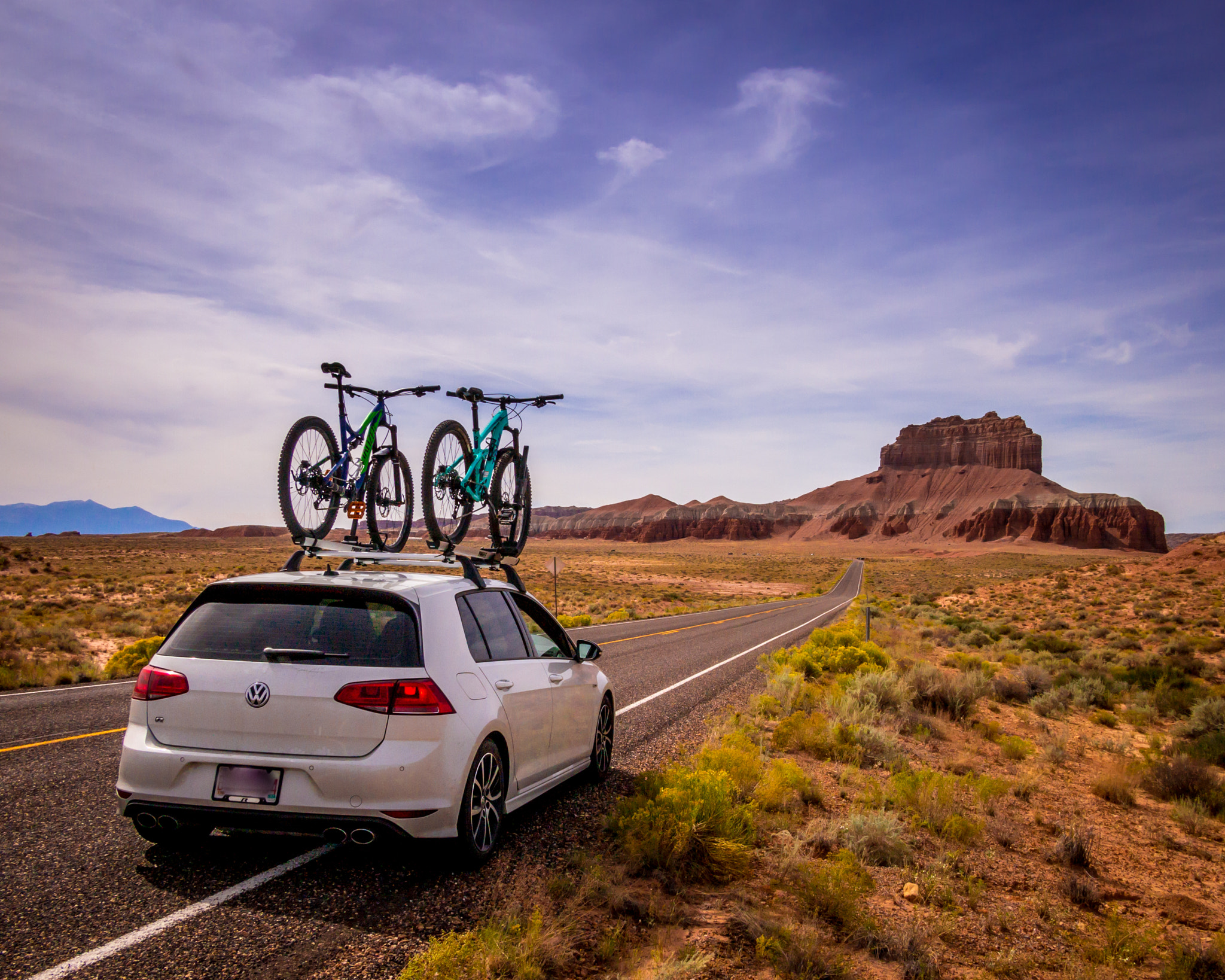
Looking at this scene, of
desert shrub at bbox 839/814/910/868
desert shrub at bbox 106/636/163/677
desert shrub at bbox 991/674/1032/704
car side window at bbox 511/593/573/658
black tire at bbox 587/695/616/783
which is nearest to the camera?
desert shrub at bbox 839/814/910/868

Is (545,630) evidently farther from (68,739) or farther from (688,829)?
(68,739)

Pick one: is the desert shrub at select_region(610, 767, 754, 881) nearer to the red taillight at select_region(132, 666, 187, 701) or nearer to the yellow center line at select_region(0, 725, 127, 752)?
the red taillight at select_region(132, 666, 187, 701)

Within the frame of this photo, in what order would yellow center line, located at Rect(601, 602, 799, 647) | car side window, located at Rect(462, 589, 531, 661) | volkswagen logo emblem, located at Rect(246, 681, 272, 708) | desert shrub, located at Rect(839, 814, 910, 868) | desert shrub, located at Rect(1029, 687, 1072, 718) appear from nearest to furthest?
volkswagen logo emblem, located at Rect(246, 681, 272, 708)
car side window, located at Rect(462, 589, 531, 661)
desert shrub, located at Rect(839, 814, 910, 868)
desert shrub, located at Rect(1029, 687, 1072, 718)
yellow center line, located at Rect(601, 602, 799, 647)

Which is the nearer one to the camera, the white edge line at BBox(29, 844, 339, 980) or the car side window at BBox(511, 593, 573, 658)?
the white edge line at BBox(29, 844, 339, 980)

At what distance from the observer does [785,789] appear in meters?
6.24

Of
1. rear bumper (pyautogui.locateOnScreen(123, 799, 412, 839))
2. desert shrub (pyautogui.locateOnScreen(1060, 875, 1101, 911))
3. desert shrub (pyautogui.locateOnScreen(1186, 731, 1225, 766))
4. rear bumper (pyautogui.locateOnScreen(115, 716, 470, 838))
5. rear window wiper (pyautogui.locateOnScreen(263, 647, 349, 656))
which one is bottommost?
desert shrub (pyautogui.locateOnScreen(1186, 731, 1225, 766))

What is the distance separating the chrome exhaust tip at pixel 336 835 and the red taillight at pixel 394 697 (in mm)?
595

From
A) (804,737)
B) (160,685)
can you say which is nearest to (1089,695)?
(804,737)

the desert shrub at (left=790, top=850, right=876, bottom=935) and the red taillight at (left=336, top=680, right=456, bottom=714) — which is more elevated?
the red taillight at (left=336, top=680, right=456, bottom=714)

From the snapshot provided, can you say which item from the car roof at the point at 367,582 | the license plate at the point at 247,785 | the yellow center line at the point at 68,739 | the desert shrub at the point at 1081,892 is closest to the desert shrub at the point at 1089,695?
the desert shrub at the point at 1081,892

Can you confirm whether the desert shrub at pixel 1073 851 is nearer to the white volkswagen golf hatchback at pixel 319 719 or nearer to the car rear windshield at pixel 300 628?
the white volkswagen golf hatchback at pixel 319 719

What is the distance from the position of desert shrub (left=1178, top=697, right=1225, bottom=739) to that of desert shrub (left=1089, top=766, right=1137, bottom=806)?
3515 millimetres

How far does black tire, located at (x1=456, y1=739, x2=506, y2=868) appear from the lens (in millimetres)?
4238

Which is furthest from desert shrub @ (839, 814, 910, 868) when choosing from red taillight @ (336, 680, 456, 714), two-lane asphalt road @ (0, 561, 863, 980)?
red taillight @ (336, 680, 456, 714)
